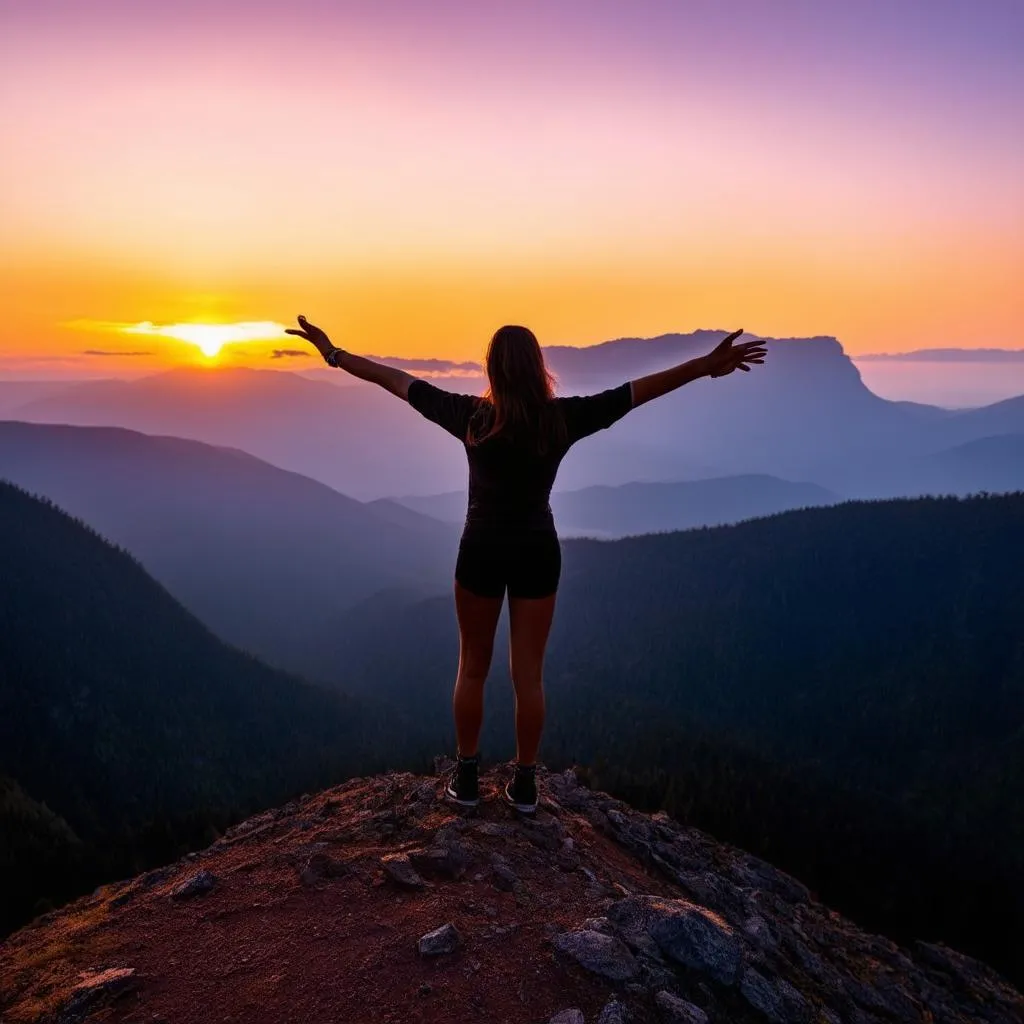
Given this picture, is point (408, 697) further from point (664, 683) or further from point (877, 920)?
point (877, 920)

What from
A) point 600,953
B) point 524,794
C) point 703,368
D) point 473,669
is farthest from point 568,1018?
point 703,368

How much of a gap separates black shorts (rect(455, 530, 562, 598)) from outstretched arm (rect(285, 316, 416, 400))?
1.36 m

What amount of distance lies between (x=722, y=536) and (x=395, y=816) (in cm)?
9732

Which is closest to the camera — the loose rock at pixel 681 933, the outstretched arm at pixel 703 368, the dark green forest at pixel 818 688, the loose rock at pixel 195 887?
the loose rock at pixel 681 933

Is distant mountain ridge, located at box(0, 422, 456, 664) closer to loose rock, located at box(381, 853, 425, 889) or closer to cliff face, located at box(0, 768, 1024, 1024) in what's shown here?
cliff face, located at box(0, 768, 1024, 1024)

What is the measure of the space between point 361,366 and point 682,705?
76.3 meters

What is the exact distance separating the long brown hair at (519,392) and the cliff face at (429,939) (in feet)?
11.6

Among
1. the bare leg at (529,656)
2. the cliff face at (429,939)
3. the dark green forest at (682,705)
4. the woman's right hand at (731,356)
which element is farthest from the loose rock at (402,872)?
the dark green forest at (682,705)

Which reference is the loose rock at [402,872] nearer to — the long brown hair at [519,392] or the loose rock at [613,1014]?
the loose rock at [613,1014]

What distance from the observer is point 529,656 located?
6152mm

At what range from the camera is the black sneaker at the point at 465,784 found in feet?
23.4

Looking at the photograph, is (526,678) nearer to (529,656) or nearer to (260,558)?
(529,656)

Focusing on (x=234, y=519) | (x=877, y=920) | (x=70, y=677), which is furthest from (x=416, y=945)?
(x=234, y=519)

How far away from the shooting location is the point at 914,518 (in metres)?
89.1
